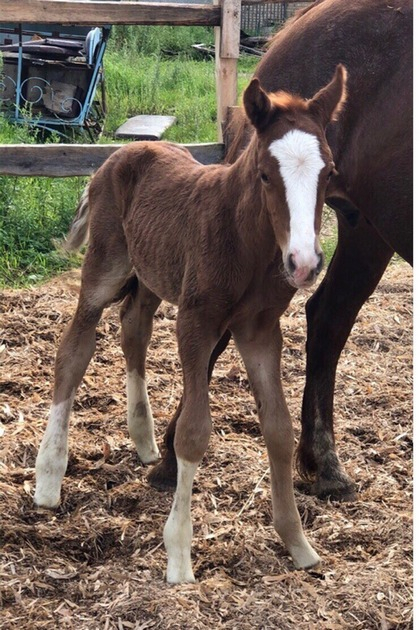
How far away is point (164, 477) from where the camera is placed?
398 centimetres

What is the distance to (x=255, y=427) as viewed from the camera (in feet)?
15.1

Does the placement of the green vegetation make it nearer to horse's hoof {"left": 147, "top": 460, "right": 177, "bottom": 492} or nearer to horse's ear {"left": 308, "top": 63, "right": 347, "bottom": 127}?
horse's hoof {"left": 147, "top": 460, "right": 177, "bottom": 492}

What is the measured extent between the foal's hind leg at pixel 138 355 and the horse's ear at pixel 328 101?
138 centimetres

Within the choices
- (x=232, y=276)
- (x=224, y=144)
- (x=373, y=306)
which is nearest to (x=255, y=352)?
(x=232, y=276)

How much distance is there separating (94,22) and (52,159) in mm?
993

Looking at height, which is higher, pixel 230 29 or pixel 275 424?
pixel 230 29

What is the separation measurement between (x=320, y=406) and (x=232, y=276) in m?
1.20

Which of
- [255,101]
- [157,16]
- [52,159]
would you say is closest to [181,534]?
[255,101]

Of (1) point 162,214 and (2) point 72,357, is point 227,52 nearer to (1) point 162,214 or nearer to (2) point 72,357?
(1) point 162,214

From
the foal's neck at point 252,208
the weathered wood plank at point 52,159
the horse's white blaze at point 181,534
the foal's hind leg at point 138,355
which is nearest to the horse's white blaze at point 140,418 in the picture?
the foal's hind leg at point 138,355

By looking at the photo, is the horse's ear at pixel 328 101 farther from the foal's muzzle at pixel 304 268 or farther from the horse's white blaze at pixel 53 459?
the horse's white blaze at pixel 53 459

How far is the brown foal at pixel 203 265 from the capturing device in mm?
2871

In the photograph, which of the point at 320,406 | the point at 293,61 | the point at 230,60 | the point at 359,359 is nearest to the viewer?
the point at 293,61

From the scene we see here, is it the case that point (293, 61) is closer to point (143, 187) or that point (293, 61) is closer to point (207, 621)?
point (143, 187)
